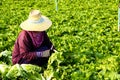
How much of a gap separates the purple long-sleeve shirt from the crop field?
0.18m

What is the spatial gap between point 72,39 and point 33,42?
2.29 metres

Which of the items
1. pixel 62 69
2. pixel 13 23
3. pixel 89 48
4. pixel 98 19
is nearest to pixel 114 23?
pixel 98 19

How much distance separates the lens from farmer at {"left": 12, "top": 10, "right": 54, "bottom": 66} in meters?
5.76

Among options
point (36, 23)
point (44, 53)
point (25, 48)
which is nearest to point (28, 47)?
point (25, 48)

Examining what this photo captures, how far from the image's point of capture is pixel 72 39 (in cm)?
810

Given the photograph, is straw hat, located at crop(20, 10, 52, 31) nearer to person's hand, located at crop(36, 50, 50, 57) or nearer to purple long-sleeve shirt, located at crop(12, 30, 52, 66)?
purple long-sleeve shirt, located at crop(12, 30, 52, 66)

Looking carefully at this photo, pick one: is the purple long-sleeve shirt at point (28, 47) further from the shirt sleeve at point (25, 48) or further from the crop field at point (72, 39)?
the crop field at point (72, 39)

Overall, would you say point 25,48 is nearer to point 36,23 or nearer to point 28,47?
point 28,47

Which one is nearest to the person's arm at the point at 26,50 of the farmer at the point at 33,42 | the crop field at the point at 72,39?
the farmer at the point at 33,42

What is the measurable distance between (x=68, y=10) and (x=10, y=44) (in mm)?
4212

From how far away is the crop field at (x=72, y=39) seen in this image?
18.9 feet

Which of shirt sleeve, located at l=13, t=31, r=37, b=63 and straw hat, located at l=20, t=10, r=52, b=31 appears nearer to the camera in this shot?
straw hat, located at l=20, t=10, r=52, b=31

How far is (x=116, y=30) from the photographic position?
8797 millimetres

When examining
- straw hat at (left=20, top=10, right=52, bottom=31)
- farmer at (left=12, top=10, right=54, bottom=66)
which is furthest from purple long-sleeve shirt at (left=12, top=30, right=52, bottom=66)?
straw hat at (left=20, top=10, right=52, bottom=31)
